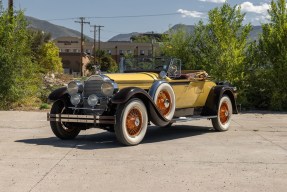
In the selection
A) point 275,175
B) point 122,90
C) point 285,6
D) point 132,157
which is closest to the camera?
point 275,175

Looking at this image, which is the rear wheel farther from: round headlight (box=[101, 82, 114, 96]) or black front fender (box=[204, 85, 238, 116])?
black front fender (box=[204, 85, 238, 116])

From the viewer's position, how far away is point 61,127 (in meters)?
8.59

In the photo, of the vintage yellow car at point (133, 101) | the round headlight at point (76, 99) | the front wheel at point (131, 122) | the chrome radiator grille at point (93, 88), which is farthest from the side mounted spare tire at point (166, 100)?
the round headlight at point (76, 99)

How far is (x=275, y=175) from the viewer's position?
5.66 meters

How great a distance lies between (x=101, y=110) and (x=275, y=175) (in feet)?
11.7

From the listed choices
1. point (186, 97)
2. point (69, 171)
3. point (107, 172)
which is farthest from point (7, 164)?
point (186, 97)

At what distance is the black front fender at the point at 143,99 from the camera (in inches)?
299

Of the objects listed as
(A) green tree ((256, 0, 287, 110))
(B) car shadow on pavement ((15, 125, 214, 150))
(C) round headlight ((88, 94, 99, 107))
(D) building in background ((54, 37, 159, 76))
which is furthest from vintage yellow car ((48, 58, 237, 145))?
(D) building in background ((54, 37, 159, 76))

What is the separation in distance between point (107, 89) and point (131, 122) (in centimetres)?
73

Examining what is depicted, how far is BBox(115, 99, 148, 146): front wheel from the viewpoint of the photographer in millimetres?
7699

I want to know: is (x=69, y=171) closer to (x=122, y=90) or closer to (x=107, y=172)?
(x=107, y=172)

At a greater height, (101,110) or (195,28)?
(195,28)

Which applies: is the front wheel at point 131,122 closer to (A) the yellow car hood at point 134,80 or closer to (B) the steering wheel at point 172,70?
(A) the yellow car hood at point 134,80

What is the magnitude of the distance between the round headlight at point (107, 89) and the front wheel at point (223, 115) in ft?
10.5
